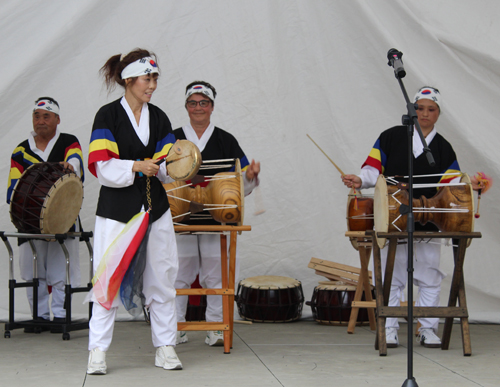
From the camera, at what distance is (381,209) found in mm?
2986

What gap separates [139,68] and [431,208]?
1566 millimetres

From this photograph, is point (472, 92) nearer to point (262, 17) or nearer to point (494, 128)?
point (494, 128)

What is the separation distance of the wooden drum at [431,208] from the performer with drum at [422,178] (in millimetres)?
231

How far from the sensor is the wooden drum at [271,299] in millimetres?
4184

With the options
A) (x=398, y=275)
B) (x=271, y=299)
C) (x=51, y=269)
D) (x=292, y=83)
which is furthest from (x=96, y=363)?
(x=292, y=83)

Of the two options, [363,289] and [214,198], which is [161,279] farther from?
[363,289]

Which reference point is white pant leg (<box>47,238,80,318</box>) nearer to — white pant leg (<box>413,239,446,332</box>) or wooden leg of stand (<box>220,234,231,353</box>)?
wooden leg of stand (<box>220,234,231,353</box>)

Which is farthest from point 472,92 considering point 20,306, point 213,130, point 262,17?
point 20,306

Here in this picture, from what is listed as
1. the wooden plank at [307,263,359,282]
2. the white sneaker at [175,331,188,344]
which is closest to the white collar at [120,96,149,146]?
the white sneaker at [175,331,188,344]

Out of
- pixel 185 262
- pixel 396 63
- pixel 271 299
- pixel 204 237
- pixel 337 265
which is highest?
pixel 396 63

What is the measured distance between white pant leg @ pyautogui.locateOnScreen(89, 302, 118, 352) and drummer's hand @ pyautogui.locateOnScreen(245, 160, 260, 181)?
103 cm

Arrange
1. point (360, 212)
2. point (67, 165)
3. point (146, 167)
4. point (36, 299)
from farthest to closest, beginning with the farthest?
point (36, 299) < point (67, 165) < point (360, 212) < point (146, 167)

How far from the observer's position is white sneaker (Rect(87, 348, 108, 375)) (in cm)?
253

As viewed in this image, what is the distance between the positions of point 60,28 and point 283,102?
5.29 ft
